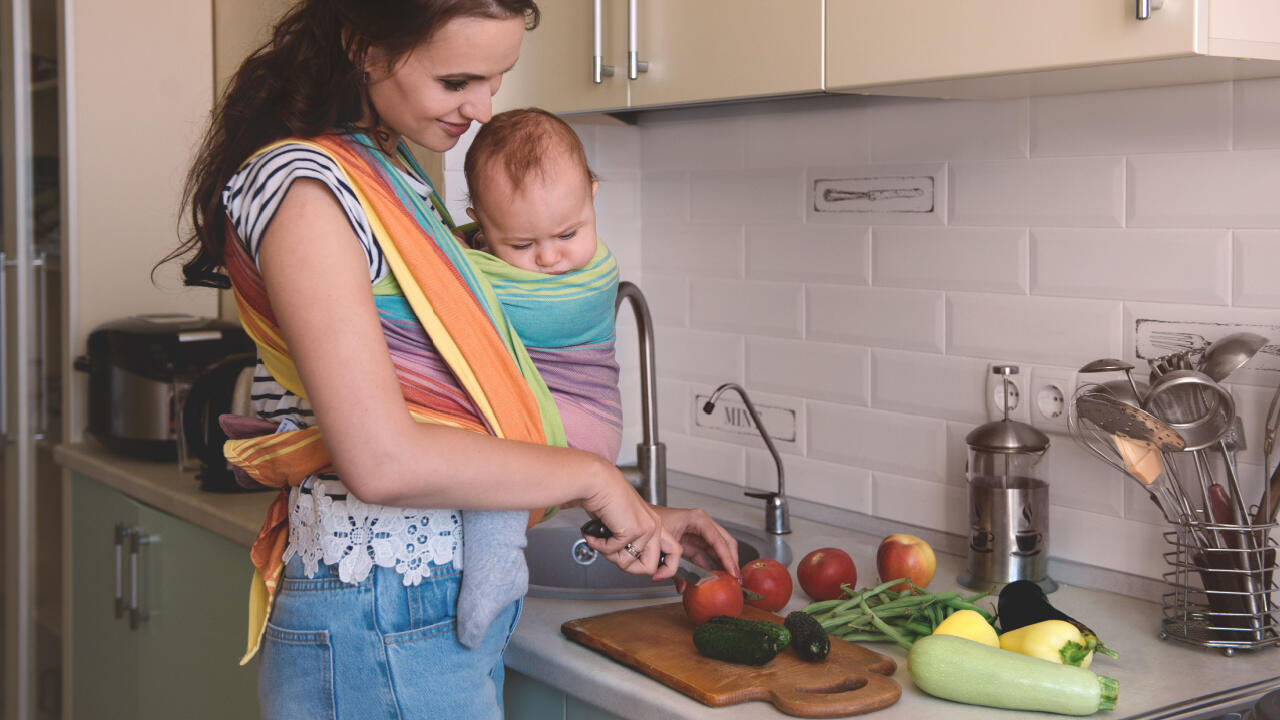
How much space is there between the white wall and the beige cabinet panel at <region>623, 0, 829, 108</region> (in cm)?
37

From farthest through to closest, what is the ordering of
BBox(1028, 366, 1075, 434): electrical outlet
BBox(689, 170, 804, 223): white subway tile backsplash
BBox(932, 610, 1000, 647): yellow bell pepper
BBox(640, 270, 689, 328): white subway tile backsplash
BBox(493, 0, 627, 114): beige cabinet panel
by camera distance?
BBox(640, 270, 689, 328): white subway tile backsplash → BBox(689, 170, 804, 223): white subway tile backsplash → BBox(493, 0, 627, 114): beige cabinet panel → BBox(1028, 366, 1075, 434): electrical outlet → BBox(932, 610, 1000, 647): yellow bell pepper

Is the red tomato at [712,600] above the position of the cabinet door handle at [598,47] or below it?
below

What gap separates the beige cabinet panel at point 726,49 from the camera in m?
1.40

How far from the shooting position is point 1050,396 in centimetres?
162

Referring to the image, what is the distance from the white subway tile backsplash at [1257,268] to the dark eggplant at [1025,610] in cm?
42

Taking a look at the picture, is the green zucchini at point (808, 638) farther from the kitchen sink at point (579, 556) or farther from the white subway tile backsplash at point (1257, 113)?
the white subway tile backsplash at point (1257, 113)

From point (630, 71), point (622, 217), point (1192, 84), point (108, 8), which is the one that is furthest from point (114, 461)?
point (1192, 84)

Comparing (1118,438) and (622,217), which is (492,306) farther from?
(622,217)

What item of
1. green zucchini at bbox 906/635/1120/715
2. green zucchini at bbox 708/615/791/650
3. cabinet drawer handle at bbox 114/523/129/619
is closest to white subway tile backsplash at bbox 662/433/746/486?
green zucchini at bbox 708/615/791/650

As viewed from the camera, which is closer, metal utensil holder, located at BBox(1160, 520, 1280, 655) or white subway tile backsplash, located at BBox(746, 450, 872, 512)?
metal utensil holder, located at BBox(1160, 520, 1280, 655)

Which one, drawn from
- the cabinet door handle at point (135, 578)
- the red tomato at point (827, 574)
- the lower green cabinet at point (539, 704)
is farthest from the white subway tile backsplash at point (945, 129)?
the cabinet door handle at point (135, 578)

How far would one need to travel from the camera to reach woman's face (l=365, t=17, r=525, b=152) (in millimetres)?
1090

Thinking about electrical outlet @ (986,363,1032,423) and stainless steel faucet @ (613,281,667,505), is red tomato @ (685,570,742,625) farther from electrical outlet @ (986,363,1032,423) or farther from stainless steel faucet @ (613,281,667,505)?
stainless steel faucet @ (613,281,667,505)

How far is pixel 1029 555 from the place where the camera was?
1.56m
